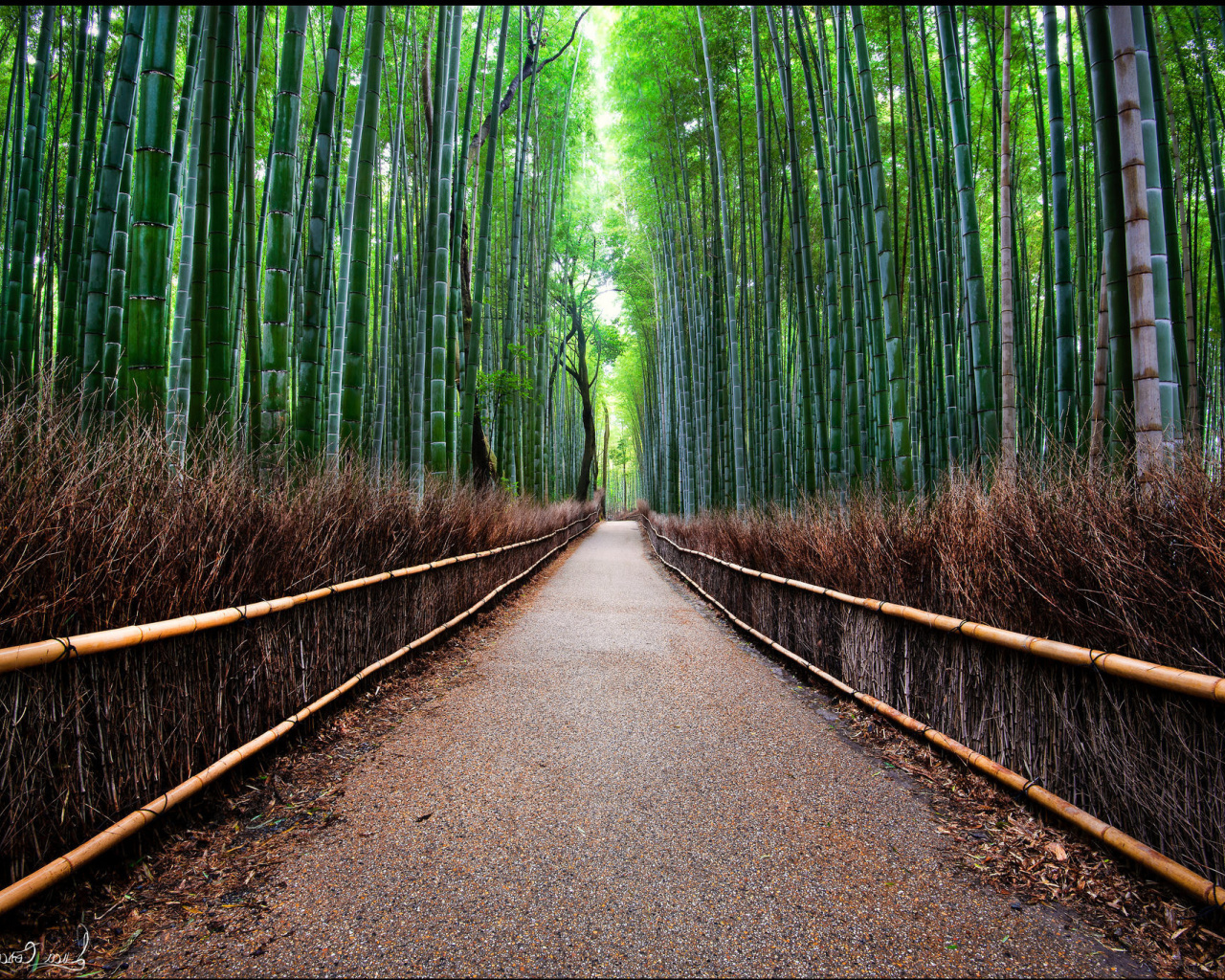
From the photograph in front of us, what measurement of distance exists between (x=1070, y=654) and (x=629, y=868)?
3.97ft

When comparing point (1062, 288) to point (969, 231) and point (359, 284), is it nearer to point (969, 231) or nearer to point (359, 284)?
point (969, 231)

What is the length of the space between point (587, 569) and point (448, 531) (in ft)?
14.0

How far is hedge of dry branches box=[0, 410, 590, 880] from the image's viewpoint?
120 cm

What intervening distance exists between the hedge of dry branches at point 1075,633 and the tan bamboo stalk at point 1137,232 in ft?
1.26

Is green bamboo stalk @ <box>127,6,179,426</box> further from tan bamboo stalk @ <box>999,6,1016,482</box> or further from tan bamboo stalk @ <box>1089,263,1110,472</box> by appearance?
tan bamboo stalk @ <box>999,6,1016,482</box>

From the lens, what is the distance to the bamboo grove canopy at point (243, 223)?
8.86ft

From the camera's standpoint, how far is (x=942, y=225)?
4793mm

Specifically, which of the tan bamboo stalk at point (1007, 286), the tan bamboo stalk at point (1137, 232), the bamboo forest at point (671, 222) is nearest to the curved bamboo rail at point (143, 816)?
the bamboo forest at point (671, 222)

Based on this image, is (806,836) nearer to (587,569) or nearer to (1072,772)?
(1072,772)

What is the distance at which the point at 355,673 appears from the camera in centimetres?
258

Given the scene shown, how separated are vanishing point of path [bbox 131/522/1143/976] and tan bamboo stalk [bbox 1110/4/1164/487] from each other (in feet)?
5.13

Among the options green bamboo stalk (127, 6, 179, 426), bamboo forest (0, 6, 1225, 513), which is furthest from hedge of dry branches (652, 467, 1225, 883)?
green bamboo stalk (127, 6, 179, 426)

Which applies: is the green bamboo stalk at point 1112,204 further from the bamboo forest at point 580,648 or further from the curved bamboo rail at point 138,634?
the curved bamboo rail at point 138,634

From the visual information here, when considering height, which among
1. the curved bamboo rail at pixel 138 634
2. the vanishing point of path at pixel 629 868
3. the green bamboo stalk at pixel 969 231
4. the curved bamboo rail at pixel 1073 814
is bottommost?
the vanishing point of path at pixel 629 868
